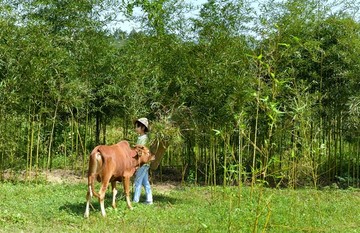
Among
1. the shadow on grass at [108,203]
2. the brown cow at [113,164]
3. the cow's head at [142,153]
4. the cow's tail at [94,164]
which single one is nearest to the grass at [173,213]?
the shadow on grass at [108,203]

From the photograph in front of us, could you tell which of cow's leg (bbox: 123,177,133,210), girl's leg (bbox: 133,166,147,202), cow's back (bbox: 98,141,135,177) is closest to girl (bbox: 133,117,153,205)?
girl's leg (bbox: 133,166,147,202)

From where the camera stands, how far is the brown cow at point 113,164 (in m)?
6.75

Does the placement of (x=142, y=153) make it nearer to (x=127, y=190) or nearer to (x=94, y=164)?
(x=127, y=190)

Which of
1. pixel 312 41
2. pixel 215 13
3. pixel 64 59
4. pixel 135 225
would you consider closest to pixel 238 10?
pixel 215 13

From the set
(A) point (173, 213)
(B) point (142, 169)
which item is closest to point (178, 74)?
(B) point (142, 169)

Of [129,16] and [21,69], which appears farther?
[129,16]

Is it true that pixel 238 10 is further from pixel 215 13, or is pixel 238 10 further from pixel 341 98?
pixel 341 98

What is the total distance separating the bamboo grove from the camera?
9641mm

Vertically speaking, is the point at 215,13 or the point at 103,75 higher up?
the point at 215,13

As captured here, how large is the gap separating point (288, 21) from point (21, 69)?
5.20 metres

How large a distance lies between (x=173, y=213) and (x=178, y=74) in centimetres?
373

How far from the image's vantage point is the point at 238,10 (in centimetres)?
1069

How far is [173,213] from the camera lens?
725 cm

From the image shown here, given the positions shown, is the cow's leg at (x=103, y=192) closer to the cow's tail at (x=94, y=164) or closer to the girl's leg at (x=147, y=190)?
the cow's tail at (x=94, y=164)
